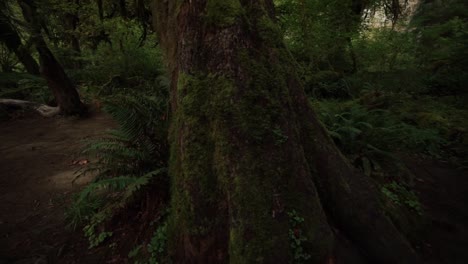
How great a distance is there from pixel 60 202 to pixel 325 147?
3994mm

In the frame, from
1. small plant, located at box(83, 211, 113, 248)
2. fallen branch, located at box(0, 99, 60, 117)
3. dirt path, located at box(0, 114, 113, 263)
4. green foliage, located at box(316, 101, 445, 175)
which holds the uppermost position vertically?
green foliage, located at box(316, 101, 445, 175)

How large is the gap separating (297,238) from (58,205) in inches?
145

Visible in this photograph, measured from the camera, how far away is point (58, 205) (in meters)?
3.67

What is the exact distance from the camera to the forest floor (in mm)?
2705

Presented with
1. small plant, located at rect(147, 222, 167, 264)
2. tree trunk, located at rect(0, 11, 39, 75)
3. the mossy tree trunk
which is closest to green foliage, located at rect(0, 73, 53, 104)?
tree trunk, located at rect(0, 11, 39, 75)

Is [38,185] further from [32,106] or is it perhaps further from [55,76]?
[32,106]

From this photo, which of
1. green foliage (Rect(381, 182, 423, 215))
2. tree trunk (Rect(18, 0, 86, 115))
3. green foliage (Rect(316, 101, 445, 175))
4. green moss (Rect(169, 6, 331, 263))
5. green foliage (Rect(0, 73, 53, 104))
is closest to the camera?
green moss (Rect(169, 6, 331, 263))

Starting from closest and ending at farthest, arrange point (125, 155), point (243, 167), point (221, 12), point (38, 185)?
point (243, 167)
point (221, 12)
point (125, 155)
point (38, 185)

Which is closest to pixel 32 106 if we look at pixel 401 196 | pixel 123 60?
pixel 123 60

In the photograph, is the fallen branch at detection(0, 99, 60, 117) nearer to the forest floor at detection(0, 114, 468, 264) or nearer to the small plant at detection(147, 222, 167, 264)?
the forest floor at detection(0, 114, 468, 264)

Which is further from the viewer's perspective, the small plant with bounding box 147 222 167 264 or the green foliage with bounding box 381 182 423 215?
the green foliage with bounding box 381 182 423 215

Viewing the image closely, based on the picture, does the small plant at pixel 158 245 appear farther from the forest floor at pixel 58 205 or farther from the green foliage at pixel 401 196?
the green foliage at pixel 401 196

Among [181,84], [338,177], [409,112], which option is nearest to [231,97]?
[181,84]

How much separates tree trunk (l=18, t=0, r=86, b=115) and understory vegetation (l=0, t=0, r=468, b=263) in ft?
1.85
